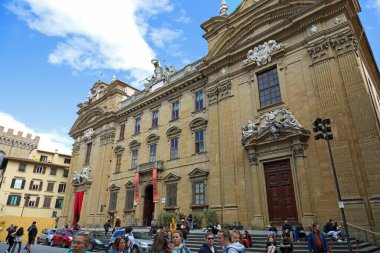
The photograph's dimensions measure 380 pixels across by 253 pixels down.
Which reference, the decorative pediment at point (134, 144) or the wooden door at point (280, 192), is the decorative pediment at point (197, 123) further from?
the decorative pediment at point (134, 144)

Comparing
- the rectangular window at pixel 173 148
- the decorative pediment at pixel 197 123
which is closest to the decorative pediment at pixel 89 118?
the rectangular window at pixel 173 148

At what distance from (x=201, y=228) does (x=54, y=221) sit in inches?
1152

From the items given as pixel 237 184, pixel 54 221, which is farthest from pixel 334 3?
pixel 54 221

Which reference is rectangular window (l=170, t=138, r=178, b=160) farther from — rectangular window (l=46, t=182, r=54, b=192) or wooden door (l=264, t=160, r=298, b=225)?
rectangular window (l=46, t=182, r=54, b=192)

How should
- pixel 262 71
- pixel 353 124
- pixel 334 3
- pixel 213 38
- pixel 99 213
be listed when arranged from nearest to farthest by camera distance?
1. pixel 353 124
2. pixel 334 3
3. pixel 262 71
4. pixel 213 38
5. pixel 99 213

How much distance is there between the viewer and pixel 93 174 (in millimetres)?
31969

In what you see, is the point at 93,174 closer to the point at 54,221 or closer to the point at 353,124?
the point at 54,221

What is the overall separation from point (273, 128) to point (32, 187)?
140ft

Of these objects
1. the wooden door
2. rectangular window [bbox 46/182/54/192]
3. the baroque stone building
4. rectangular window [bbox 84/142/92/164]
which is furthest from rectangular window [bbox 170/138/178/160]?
rectangular window [bbox 46/182/54/192]

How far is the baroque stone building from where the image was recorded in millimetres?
14383

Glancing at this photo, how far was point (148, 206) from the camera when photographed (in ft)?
83.3

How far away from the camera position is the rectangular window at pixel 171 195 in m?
22.9

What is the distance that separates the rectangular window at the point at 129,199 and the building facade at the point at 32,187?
24.5m

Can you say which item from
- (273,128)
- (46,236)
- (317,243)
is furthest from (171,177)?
(317,243)
